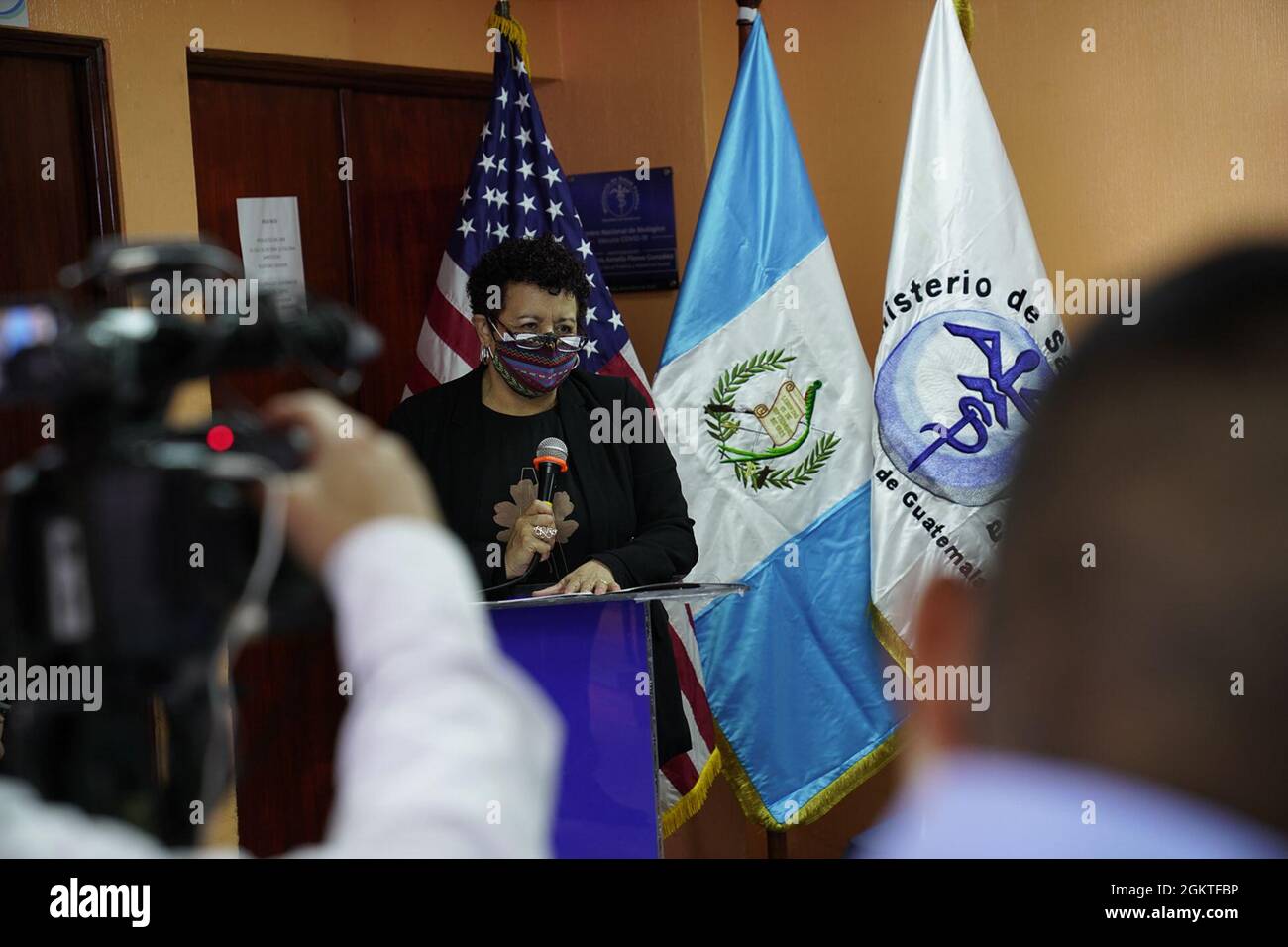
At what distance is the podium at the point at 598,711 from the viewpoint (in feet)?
6.88

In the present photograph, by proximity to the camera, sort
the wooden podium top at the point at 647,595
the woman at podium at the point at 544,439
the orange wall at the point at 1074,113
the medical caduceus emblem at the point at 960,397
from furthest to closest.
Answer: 1. the medical caduceus emblem at the point at 960,397
2. the orange wall at the point at 1074,113
3. the woman at podium at the point at 544,439
4. the wooden podium top at the point at 647,595

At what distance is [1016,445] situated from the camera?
1.69ft

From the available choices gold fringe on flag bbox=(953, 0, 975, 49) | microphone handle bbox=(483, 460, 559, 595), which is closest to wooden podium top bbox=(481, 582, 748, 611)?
microphone handle bbox=(483, 460, 559, 595)

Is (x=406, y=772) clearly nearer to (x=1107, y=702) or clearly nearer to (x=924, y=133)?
(x=1107, y=702)

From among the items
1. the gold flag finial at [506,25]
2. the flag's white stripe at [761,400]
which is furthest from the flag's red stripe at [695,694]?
the gold flag finial at [506,25]

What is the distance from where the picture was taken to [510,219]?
3.51m

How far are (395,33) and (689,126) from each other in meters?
0.82

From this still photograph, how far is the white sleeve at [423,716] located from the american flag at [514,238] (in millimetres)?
2779

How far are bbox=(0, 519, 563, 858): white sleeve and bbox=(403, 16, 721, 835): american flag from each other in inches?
109

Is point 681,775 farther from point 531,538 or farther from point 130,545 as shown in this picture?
point 130,545

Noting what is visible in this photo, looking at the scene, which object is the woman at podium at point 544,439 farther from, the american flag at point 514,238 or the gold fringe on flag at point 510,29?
the gold fringe on flag at point 510,29

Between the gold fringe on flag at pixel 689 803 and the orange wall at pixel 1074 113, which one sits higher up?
the orange wall at pixel 1074 113
